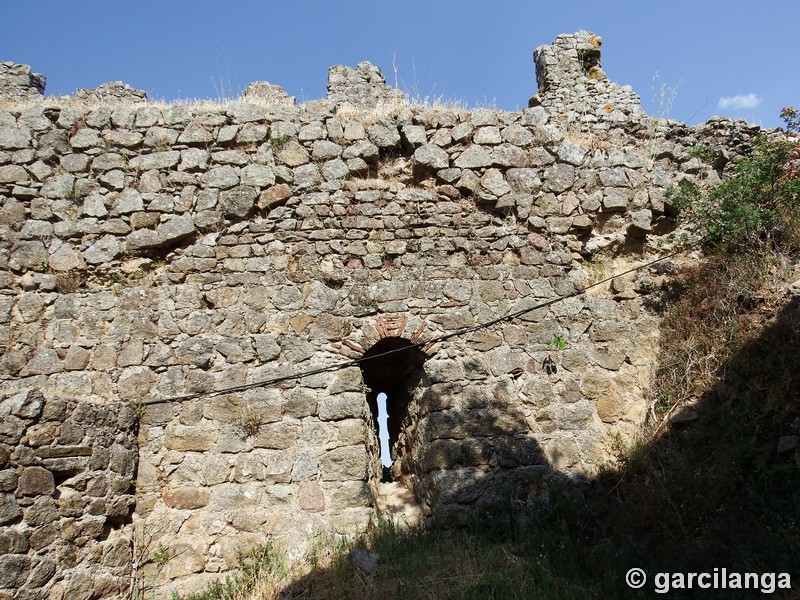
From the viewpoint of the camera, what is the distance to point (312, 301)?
6270mm

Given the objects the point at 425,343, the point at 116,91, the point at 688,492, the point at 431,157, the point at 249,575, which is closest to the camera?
the point at 688,492

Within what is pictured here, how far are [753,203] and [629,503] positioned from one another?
11.3 feet

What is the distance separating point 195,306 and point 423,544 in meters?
3.10

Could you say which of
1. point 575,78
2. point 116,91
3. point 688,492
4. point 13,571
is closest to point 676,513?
point 688,492

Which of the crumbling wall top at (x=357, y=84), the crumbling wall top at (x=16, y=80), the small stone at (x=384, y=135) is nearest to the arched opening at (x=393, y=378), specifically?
the small stone at (x=384, y=135)

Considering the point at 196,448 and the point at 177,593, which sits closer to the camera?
the point at 177,593

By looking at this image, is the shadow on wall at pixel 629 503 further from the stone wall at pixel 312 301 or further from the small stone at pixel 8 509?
the small stone at pixel 8 509

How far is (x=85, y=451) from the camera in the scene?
5.14 m

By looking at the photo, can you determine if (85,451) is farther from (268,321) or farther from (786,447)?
(786,447)

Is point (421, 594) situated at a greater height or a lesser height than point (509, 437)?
lesser

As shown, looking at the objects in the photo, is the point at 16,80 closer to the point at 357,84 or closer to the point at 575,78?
the point at 357,84

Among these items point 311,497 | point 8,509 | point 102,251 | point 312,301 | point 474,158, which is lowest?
point 311,497

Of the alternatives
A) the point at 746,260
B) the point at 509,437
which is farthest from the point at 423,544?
the point at 746,260

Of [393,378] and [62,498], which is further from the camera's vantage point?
[393,378]
